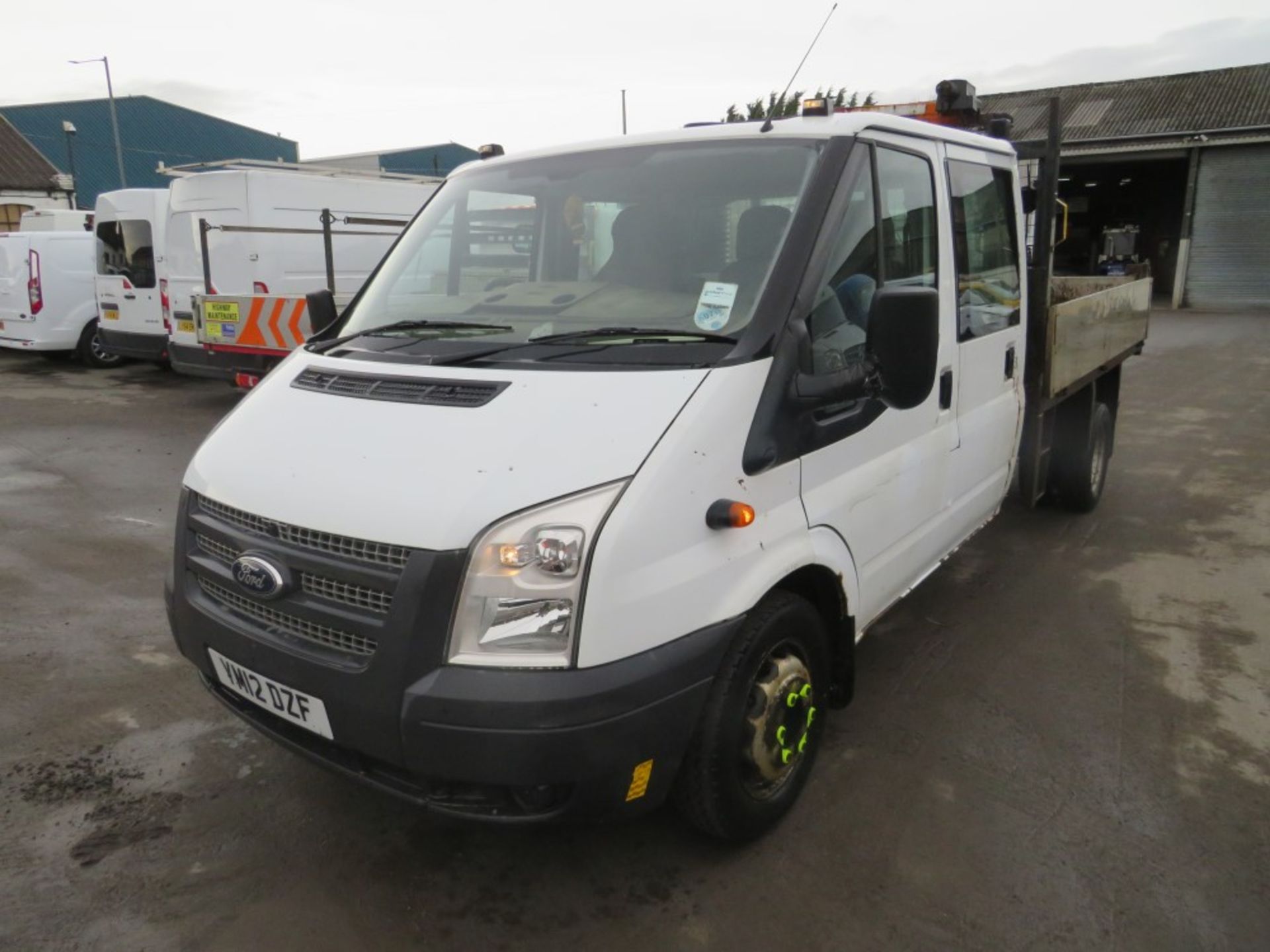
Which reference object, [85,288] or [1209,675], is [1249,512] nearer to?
[1209,675]

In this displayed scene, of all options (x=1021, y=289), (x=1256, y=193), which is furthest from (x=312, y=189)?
(x=1256, y=193)

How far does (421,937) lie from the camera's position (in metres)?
2.47

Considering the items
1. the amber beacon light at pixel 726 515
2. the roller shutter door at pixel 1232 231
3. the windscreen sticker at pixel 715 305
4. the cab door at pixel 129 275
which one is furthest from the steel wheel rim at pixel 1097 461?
the roller shutter door at pixel 1232 231

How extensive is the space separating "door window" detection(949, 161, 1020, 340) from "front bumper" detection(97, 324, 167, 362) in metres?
11.3

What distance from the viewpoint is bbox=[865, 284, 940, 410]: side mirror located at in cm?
265

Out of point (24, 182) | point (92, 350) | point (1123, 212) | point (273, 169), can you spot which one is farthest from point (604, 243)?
point (24, 182)

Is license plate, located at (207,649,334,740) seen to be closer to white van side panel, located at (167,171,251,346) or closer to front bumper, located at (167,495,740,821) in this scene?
front bumper, located at (167,495,740,821)

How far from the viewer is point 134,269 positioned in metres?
12.3

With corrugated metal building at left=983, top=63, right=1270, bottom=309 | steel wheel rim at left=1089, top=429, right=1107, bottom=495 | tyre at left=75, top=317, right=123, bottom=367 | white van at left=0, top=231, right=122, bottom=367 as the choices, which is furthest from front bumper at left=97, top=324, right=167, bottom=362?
corrugated metal building at left=983, top=63, right=1270, bottom=309

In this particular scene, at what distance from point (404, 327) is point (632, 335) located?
0.91 meters

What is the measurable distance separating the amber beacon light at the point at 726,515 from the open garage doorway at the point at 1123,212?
85.9 ft

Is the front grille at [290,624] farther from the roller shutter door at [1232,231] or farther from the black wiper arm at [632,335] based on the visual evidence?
the roller shutter door at [1232,231]

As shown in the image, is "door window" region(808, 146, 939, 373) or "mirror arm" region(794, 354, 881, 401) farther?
"door window" region(808, 146, 939, 373)

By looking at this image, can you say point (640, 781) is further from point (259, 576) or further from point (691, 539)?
point (259, 576)
